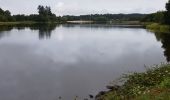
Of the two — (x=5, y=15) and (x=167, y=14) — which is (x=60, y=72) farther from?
(x=5, y=15)

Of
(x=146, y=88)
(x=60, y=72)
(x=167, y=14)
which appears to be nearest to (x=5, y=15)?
(x=167, y=14)

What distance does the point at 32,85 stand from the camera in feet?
74.3

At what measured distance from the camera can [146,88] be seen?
658 inches

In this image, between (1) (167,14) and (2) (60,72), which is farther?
(1) (167,14)

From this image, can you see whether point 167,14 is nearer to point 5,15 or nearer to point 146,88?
point 146,88

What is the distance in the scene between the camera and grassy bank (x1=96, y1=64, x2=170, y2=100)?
14462 mm

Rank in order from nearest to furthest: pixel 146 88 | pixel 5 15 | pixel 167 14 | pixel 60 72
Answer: pixel 146 88 < pixel 60 72 < pixel 167 14 < pixel 5 15

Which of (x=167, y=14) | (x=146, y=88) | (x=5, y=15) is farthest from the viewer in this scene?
(x=5, y=15)

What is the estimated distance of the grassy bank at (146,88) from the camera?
14462 millimetres

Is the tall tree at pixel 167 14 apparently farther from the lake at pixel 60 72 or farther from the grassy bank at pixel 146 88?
the grassy bank at pixel 146 88

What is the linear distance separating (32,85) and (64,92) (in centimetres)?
289

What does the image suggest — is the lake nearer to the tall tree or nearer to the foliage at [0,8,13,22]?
the tall tree

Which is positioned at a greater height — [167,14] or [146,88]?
[167,14]

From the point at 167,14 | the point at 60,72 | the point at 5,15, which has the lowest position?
the point at 60,72
